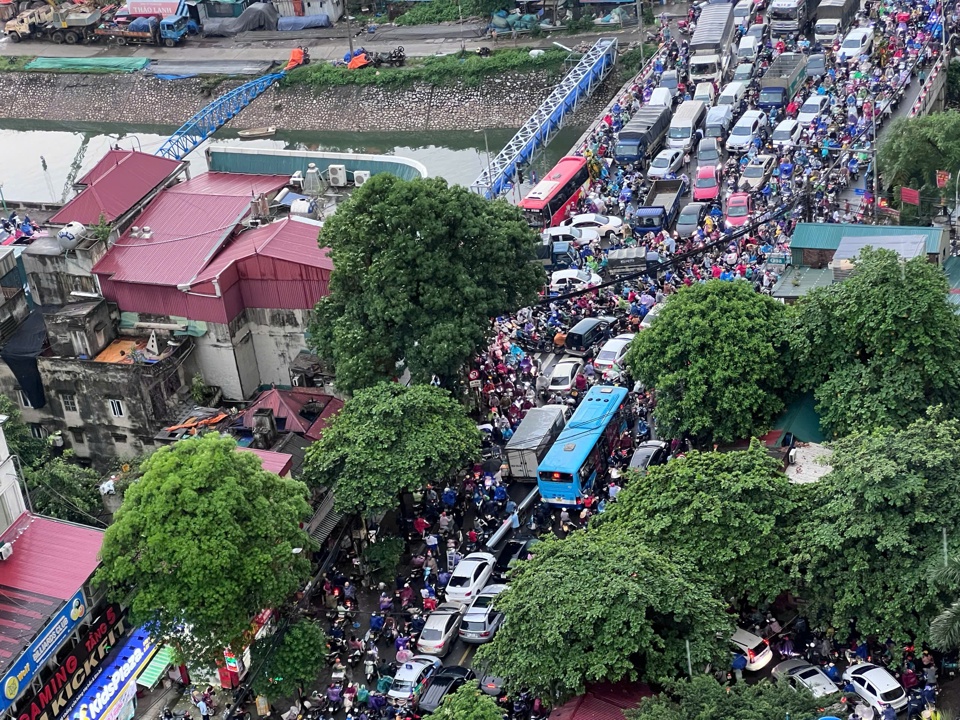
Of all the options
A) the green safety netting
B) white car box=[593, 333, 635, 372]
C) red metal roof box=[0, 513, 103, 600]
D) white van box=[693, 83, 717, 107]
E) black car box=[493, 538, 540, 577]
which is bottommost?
black car box=[493, 538, 540, 577]

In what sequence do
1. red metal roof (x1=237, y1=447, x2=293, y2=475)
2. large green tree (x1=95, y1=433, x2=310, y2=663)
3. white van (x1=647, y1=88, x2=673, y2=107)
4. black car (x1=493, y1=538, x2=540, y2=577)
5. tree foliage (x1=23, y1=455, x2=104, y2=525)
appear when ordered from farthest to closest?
white van (x1=647, y1=88, x2=673, y2=107)
red metal roof (x1=237, y1=447, x2=293, y2=475)
tree foliage (x1=23, y1=455, x2=104, y2=525)
black car (x1=493, y1=538, x2=540, y2=577)
large green tree (x1=95, y1=433, x2=310, y2=663)

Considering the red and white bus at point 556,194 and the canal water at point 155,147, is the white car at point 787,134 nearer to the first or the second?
the red and white bus at point 556,194

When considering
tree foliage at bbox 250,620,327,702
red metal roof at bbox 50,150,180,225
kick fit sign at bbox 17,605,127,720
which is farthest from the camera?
red metal roof at bbox 50,150,180,225

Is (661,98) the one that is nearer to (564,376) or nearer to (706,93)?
(706,93)

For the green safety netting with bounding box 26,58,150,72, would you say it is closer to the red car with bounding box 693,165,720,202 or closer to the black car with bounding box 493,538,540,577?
the red car with bounding box 693,165,720,202

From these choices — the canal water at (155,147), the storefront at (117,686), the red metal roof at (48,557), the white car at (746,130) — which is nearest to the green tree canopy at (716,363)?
the storefront at (117,686)

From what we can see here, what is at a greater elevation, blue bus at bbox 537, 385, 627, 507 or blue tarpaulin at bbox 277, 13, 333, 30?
blue tarpaulin at bbox 277, 13, 333, 30

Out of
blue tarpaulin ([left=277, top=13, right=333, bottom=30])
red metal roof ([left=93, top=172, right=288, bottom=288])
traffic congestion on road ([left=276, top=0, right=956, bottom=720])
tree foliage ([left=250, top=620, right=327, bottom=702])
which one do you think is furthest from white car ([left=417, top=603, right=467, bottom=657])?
blue tarpaulin ([left=277, top=13, right=333, bottom=30])

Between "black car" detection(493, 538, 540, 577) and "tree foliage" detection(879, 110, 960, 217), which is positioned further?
"tree foliage" detection(879, 110, 960, 217)
